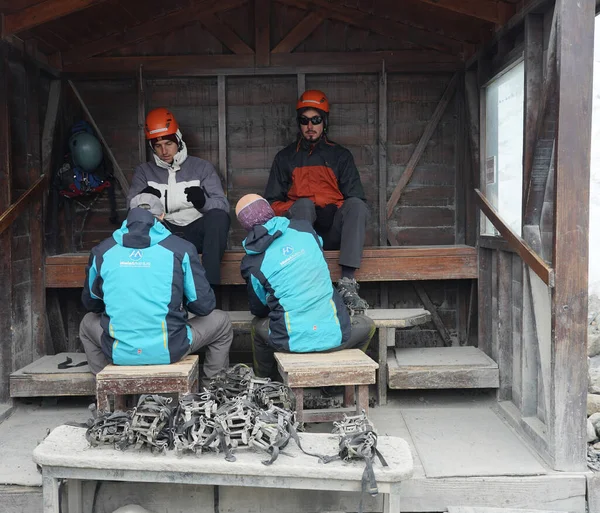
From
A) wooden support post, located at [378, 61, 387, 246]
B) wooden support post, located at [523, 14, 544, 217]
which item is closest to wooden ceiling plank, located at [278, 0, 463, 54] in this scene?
wooden support post, located at [378, 61, 387, 246]

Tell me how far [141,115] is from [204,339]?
2625 mm

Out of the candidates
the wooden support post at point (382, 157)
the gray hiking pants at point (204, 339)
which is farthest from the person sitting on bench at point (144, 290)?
the wooden support post at point (382, 157)

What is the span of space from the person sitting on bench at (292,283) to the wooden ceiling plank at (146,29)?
247cm

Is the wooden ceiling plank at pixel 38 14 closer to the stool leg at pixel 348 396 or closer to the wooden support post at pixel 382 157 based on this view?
the wooden support post at pixel 382 157

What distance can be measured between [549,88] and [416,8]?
2.22 metres

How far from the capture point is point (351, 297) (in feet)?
14.9

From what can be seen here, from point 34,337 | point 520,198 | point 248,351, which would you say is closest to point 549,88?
point 520,198

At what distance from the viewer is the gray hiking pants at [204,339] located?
4039 mm

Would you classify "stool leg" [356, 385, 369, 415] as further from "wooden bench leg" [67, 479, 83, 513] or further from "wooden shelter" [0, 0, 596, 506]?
"wooden bench leg" [67, 479, 83, 513]

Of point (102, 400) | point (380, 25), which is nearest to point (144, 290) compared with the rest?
point (102, 400)

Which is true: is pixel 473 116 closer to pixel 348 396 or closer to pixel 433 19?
pixel 433 19

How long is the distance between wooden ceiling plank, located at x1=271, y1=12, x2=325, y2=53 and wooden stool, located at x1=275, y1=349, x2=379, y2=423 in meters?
3.07

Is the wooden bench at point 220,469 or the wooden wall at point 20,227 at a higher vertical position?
the wooden wall at point 20,227

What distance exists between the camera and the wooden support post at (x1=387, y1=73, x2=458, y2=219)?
5.71 m
